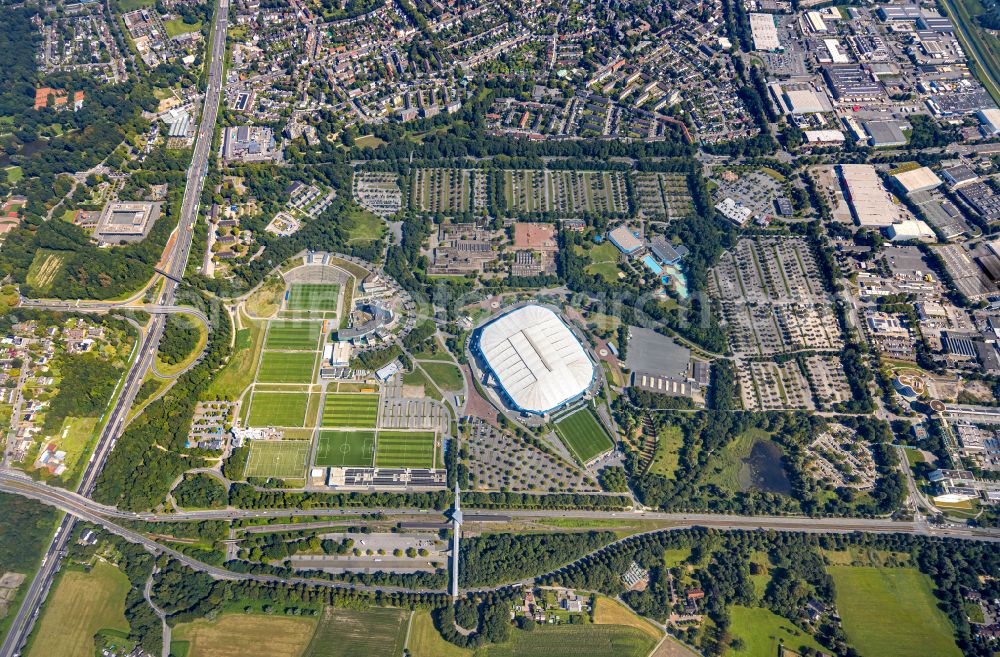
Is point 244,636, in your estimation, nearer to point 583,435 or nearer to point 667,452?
point 583,435

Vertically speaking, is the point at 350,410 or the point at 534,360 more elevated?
the point at 534,360

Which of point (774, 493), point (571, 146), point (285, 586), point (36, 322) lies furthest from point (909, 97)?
point (36, 322)

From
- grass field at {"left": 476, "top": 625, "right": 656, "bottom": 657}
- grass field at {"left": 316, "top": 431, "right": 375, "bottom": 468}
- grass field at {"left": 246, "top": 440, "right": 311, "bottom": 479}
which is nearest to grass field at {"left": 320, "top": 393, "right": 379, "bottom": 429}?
grass field at {"left": 316, "top": 431, "right": 375, "bottom": 468}

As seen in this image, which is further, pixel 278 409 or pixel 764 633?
pixel 278 409

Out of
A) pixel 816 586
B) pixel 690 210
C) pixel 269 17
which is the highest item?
pixel 269 17

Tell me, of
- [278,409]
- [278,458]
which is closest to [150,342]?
[278,409]

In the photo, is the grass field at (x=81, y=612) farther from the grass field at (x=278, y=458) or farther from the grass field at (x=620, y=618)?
the grass field at (x=620, y=618)

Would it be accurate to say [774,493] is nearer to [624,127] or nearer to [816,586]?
[816,586]
